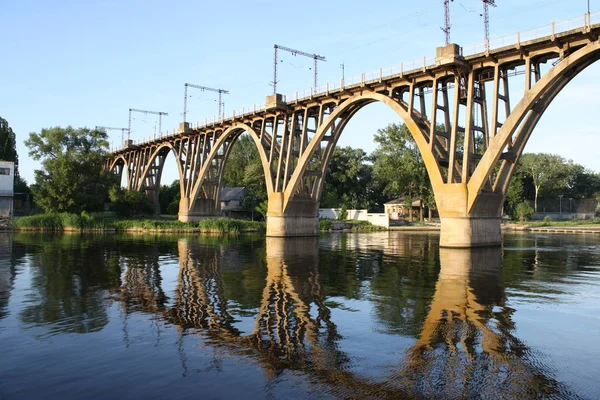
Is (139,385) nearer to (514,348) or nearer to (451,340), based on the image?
(451,340)

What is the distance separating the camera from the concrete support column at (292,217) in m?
55.5

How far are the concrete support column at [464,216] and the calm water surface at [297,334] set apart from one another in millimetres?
10119

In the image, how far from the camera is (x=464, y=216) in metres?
36.1

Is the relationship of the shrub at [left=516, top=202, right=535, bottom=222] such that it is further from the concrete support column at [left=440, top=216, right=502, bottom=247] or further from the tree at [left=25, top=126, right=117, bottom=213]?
the tree at [left=25, top=126, right=117, bottom=213]

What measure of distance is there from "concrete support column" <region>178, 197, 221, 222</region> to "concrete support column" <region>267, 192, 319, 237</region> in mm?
22140

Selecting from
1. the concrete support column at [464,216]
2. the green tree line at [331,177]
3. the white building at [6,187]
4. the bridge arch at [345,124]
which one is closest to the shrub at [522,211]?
the green tree line at [331,177]

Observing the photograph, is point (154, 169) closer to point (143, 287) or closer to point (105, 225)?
point (105, 225)

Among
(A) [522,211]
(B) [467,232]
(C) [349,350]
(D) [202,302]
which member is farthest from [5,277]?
(A) [522,211]

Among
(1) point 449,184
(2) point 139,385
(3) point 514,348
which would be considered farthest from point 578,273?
(2) point 139,385

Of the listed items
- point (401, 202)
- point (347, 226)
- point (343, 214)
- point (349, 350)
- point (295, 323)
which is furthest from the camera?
point (401, 202)

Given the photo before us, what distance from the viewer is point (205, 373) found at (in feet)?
33.1

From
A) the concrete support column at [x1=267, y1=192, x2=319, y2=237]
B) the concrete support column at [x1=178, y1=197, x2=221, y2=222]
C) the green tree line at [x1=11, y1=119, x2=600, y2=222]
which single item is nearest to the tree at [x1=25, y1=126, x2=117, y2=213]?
the green tree line at [x1=11, y1=119, x2=600, y2=222]

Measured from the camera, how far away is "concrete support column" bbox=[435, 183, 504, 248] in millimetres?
36125

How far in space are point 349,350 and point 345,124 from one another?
42.3m
